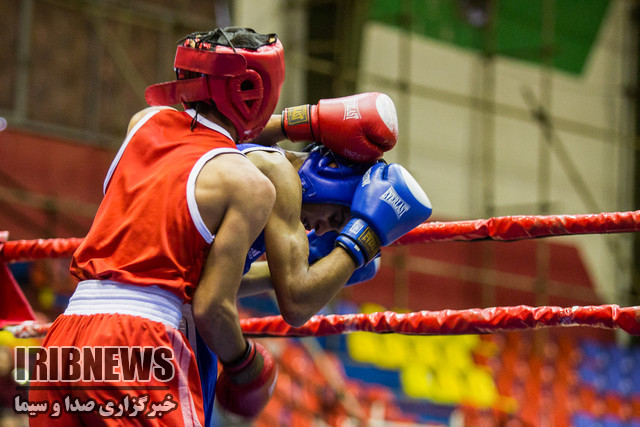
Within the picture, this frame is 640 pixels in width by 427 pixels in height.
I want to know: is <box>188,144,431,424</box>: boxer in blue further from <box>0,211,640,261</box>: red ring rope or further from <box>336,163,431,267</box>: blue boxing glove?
<box>0,211,640,261</box>: red ring rope

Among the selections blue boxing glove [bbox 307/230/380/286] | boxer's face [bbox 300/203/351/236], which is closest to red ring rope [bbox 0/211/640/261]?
blue boxing glove [bbox 307/230/380/286]

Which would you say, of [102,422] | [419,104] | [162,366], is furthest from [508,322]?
[419,104]

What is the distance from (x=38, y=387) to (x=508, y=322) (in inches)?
39.2

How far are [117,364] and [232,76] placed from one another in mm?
614

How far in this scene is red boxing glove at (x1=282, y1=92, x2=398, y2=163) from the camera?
1.98m

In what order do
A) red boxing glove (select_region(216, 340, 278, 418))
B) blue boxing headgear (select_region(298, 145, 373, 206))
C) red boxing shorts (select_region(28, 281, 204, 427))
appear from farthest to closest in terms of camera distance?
1. blue boxing headgear (select_region(298, 145, 373, 206))
2. red boxing glove (select_region(216, 340, 278, 418))
3. red boxing shorts (select_region(28, 281, 204, 427))

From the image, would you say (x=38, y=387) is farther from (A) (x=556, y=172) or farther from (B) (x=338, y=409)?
(A) (x=556, y=172)

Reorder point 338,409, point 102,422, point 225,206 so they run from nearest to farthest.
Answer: point 102,422 < point 225,206 < point 338,409

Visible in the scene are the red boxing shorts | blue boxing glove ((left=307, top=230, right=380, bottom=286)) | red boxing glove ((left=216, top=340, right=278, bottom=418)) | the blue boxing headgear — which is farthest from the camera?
blue boxing glove ((left=307, top=230, right=380, bottom=286))

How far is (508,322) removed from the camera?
1.91 metres

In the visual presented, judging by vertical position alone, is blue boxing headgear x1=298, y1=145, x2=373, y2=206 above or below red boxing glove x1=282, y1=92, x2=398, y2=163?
below

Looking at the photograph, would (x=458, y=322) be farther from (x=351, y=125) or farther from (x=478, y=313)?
(x=351, y=125)

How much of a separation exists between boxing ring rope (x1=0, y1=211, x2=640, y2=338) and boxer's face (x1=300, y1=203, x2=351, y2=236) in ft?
0.70

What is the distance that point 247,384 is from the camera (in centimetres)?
171
